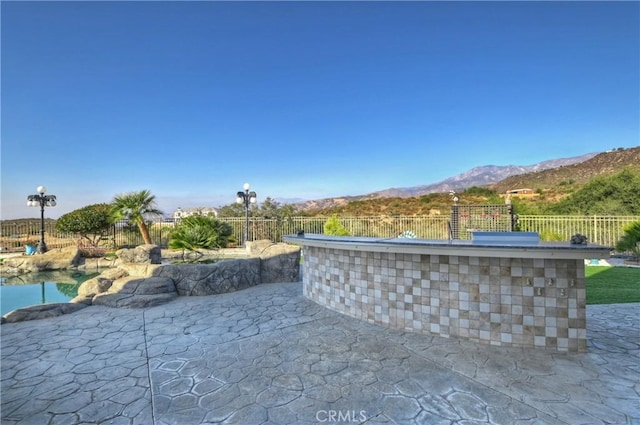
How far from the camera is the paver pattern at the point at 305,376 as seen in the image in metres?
1.97

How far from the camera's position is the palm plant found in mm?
12180

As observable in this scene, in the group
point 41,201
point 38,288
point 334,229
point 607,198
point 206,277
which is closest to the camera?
point 206,277

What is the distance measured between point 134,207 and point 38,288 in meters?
5.18

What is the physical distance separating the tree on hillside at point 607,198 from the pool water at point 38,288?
2115cm

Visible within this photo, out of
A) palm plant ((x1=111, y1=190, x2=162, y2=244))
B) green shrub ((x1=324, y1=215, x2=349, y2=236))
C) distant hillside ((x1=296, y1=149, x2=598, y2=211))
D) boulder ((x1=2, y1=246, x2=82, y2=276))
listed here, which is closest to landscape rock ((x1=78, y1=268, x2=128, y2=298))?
boulder ((x1=2, y1=246, x2=82, y2=276))

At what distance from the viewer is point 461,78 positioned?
12.4m

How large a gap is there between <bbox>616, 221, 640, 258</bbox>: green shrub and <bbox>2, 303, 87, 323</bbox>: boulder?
44.4 ft

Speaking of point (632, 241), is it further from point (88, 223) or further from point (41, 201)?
point (41, 201)

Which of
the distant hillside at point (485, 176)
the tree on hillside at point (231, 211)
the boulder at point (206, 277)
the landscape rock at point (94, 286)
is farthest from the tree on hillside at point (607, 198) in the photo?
the landscape rock at point (94, 286)

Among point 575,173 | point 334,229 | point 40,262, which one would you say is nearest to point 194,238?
point 334,229

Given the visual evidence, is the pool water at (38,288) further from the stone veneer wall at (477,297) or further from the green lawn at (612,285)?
the green lawn at (612,285)

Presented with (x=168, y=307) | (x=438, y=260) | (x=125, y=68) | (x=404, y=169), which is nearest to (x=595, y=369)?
(x=438, y=260)

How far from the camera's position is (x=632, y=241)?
330 inches

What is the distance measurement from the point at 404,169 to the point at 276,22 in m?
18.1
